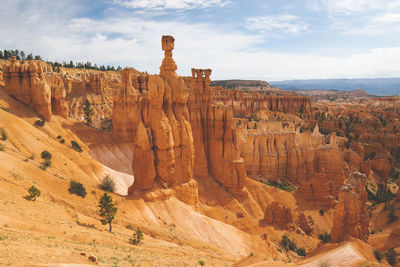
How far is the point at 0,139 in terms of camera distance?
76.9 ft

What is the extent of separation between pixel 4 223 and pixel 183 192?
15.4 meters

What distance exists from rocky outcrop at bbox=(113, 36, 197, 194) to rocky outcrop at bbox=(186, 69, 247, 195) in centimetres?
701

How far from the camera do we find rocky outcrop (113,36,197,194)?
24500mm

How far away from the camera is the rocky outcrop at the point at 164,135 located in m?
24.5

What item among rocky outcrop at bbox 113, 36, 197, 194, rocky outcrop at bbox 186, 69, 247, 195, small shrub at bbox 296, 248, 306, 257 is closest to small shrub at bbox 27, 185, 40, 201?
rocky outcrop at bbox 113, 36, 197, 194

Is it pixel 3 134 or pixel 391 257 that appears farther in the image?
pixel 3 134

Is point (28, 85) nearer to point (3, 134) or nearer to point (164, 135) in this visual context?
point (3, 134)

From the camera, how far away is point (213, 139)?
35.1 metres

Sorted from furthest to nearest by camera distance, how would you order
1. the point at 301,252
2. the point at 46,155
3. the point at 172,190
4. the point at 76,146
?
1. the point at 76,146
2. the point at 301,252
3. the point at 46,155
4. the point at 172,190

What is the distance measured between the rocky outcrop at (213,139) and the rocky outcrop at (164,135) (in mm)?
7008

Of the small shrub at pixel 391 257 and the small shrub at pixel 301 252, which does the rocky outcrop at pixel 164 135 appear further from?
the small shrub at pixel 391 257

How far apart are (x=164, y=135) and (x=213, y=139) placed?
11.7 metres

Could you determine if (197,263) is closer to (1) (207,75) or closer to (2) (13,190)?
(2) (13,190)

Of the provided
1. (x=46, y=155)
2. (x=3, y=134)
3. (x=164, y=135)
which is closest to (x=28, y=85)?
(x=3, y=134)
